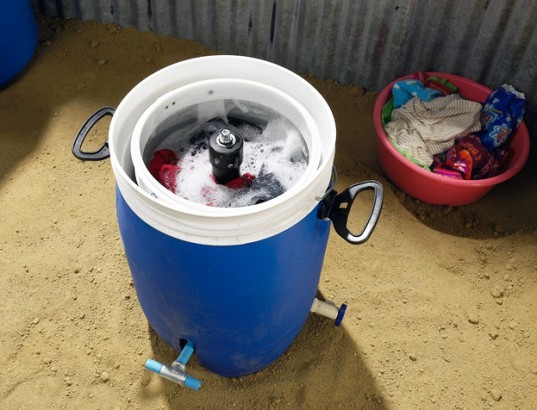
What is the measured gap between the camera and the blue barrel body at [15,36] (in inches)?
97.0

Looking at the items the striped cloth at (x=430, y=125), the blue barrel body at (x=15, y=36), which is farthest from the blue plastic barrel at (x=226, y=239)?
the blue barrel body at (x=15, y=36)

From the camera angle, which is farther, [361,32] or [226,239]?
[361,32]

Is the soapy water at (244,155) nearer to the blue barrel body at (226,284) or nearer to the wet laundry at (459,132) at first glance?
the blue barrel body at (226,284)

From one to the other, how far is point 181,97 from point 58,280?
3.17ft

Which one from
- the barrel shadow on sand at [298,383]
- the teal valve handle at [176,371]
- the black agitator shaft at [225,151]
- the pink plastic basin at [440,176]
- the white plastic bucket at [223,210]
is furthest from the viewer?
the pink plastic basin at [440,176]

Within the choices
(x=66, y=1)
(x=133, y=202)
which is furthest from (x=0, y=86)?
(x=133, y=202)

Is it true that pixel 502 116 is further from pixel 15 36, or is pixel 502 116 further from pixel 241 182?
pixel 15 36

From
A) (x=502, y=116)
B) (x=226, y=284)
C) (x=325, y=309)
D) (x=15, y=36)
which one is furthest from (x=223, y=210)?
(x=15, y=36)

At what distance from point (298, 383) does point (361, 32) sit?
153cm

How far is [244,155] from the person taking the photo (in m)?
1.49

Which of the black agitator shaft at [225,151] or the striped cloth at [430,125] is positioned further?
the striped cloth at [430,125]

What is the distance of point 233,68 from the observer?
148 cm

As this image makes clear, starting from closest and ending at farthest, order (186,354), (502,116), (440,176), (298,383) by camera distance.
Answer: (186,354), (298,383), (440,176), (502,116)

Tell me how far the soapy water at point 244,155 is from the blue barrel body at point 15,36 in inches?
57.4
